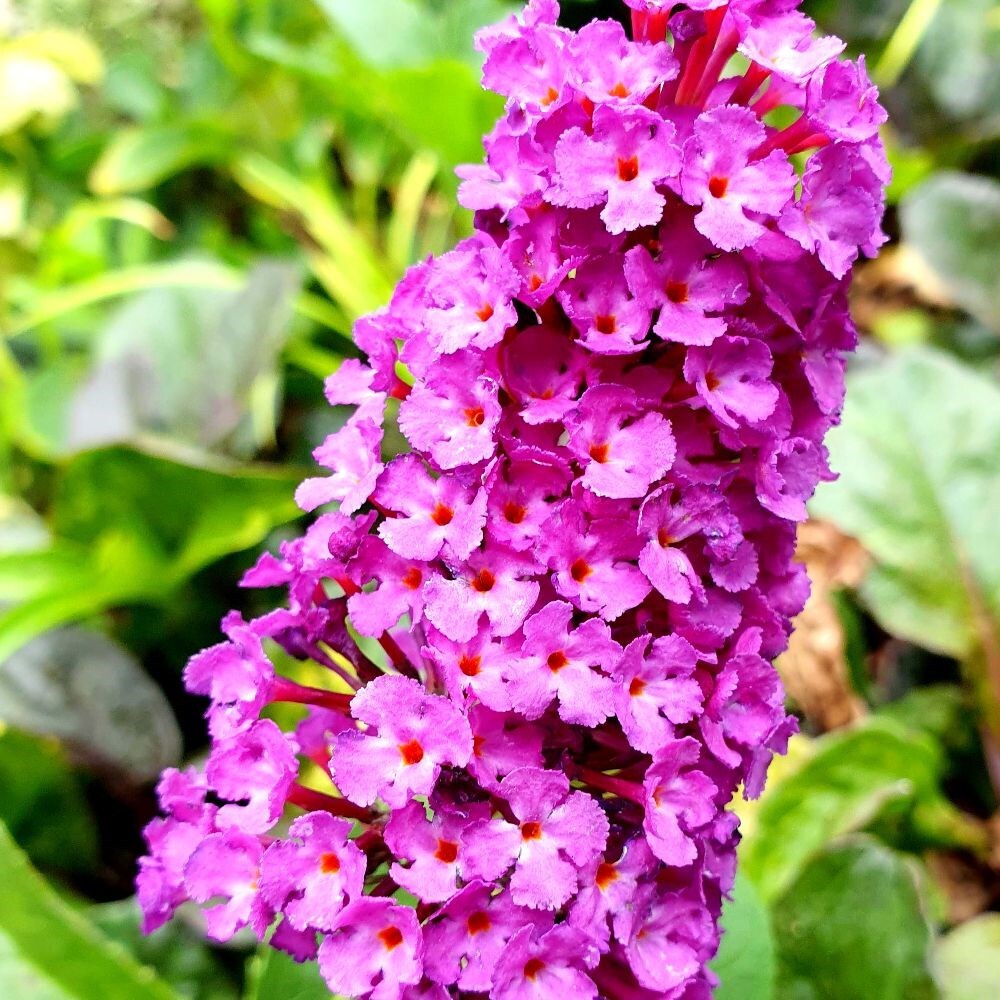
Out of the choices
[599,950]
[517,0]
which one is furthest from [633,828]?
[517,0]

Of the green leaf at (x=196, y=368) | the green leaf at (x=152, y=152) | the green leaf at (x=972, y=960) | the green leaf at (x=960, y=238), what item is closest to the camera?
the green leaf at (x=972, y=960)

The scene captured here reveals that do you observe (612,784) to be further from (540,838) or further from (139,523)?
(139,523)

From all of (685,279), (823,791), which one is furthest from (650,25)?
(823,791)

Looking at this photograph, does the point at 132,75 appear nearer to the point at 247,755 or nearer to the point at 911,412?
the point at 911,412

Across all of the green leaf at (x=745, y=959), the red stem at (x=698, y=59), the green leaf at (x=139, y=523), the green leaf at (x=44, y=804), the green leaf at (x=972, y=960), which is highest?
the red stem at (x=698, y=59)

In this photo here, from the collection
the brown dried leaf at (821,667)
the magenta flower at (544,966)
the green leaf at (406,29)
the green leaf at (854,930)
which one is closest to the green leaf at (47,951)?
the magenta flower at (544,966)

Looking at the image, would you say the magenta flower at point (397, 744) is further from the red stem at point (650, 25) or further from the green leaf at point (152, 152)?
the green leaf at point (152, 152)

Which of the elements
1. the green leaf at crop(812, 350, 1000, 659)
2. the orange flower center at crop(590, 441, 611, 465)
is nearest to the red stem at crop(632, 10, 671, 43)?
the orange flower center at crop(590, 441, 611, 465)
